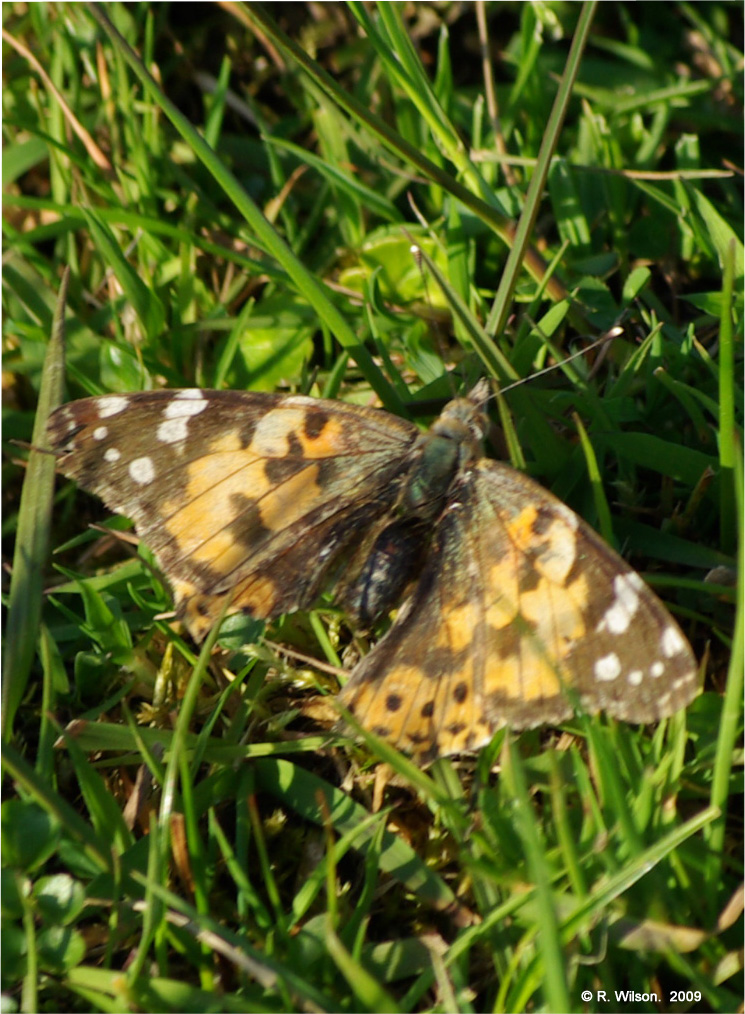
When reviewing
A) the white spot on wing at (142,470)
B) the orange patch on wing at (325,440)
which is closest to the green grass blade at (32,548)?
the white spot on wing at (142,470)

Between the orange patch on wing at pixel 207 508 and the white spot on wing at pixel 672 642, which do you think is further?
the orange patch on wing at pixel 207 508

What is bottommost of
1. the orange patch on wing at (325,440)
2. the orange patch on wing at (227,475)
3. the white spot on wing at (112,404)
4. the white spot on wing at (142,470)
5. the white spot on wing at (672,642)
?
the white spot on wing at (672,642)

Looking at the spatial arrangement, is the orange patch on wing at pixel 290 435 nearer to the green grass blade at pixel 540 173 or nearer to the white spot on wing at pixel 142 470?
the white spot on wing at pixel 142 470

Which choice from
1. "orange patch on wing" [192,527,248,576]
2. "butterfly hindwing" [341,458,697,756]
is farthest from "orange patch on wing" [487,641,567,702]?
"orange patch on wing" [192,527,248,576]

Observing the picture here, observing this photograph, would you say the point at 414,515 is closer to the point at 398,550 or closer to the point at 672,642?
the point at 398,550

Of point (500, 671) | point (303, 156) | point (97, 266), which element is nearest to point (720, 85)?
point (303, 156)
